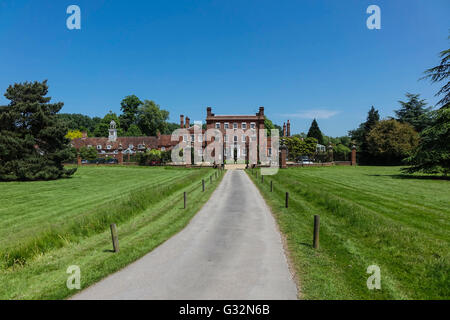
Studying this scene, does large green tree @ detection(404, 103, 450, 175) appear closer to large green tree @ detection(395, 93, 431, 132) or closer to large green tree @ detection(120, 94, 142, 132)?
large green tree @ detection(395, 93, 431, 132)

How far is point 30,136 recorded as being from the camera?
26703 mm

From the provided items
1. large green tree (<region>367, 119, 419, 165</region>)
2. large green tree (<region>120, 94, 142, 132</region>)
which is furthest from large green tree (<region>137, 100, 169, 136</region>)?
large green tree (<region>367, 119, 419, 165</region>)

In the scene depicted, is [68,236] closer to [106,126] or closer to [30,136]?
[30,136]

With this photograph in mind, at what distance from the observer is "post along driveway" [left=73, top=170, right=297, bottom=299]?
5.04m

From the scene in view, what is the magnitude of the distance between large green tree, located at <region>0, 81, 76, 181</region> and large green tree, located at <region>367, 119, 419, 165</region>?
51679mm

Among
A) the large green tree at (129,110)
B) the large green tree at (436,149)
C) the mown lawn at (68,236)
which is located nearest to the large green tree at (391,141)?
the large green tree at (436,149)

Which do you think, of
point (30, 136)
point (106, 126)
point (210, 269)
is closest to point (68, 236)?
point (210, 269)

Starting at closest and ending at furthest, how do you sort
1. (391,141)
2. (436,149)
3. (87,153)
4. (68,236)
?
(68,236), (436,149), (391,141), (87,153)

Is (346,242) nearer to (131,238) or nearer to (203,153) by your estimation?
(131,238)

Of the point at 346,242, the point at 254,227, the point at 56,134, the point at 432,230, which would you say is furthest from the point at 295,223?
the point at 56,134

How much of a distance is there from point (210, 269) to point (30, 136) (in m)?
29.9

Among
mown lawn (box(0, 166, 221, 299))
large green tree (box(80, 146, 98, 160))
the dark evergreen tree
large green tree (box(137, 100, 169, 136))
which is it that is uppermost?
large green tree (box(137, 100, 169, 136))

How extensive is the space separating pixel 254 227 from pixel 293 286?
4.57 meters

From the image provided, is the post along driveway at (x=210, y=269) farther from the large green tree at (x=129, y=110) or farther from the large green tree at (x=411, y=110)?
the large green tree at (x=129, y=110)
